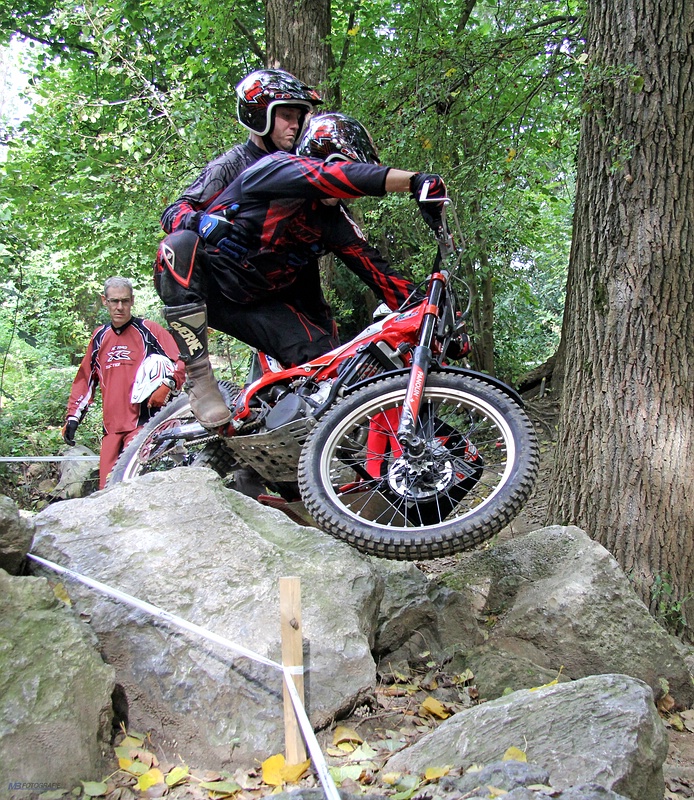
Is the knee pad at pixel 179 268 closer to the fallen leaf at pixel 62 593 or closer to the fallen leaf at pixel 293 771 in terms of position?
the fallen leaf at pixel 62 593

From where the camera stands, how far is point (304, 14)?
700cm

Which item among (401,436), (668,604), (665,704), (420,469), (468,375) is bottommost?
(665,704)

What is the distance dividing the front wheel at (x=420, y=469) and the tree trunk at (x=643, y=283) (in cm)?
105

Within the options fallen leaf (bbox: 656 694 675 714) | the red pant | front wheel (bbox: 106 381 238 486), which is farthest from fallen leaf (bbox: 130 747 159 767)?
the red pant

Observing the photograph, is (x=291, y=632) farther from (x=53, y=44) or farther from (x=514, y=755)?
(x=53, y=44)

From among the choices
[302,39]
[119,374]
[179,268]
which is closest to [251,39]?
[302,39]

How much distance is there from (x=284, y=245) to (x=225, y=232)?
0.31 m

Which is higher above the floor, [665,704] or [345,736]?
[345,736]

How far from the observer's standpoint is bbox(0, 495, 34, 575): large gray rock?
2973 millimetres

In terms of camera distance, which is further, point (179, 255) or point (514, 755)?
point (179, 255)

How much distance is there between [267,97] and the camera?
380 cm

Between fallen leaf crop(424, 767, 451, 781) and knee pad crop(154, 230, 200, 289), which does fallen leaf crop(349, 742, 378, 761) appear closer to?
fallen leaf crop(424, 767, 451, 781)

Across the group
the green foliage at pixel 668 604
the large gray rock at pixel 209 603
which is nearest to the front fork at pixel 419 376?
the large gray rock at pixel 209 603

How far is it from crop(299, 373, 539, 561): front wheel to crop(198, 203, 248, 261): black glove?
3.26 ft
